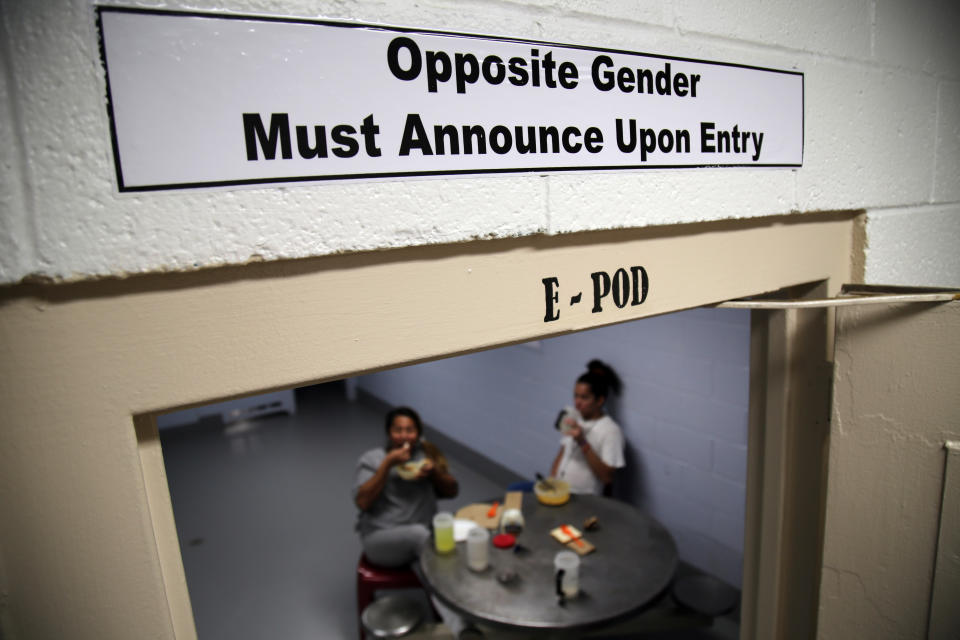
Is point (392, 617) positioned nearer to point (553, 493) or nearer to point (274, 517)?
point (553, 493)

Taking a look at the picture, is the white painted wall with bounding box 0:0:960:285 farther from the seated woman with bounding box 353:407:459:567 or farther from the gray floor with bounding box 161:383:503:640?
the gray floor with bounding box 161:383:503:640

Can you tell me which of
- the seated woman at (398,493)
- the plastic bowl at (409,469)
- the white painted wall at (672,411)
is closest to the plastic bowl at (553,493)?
the seated woman at (398,493)

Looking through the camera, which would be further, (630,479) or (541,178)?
(630,479)

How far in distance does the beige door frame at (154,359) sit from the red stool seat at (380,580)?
2.66 m

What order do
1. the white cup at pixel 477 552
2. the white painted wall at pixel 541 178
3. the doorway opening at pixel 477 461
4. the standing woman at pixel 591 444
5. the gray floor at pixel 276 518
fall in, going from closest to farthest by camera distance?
the white painted wall at pixel 541 178 < the white cup at pixel 477 552 < the doorway opening at pixel 477 461 < the gray floor at pixel 276 518 < the standing woman at pixel 591 444

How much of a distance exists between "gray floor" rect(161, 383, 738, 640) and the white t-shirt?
998mm

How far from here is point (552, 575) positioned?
2.71 metres

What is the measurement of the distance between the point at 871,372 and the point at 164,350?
124 cm

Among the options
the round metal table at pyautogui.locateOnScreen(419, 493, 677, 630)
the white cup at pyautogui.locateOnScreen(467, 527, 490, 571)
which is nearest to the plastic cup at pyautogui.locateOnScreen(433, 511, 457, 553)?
the round metal table at pyautogui.locateOnScreen(419, 493, 677, 630)

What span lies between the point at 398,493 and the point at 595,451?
4.36 ft

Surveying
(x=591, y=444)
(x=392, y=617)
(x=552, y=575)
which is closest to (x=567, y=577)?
(x=552, y=575)

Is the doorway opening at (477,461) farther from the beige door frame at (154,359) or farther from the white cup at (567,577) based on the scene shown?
the beige door frame at (154,359)

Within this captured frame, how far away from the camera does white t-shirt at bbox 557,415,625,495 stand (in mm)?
3889

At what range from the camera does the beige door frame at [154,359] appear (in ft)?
2.21
